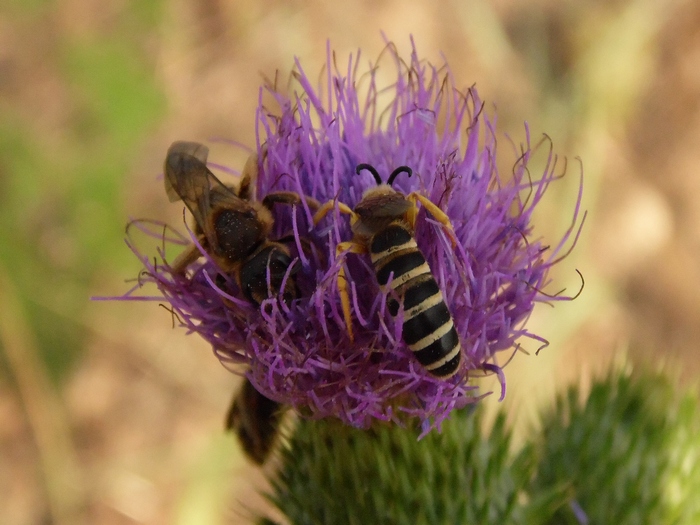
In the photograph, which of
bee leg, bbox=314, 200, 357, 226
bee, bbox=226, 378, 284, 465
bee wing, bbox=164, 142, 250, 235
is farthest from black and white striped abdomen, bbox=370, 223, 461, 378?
bee, bbox=226, 378, 284, 465

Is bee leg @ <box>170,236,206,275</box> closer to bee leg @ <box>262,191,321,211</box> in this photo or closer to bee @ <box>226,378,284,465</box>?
bee leg @ <box>262,191,321,211</box>

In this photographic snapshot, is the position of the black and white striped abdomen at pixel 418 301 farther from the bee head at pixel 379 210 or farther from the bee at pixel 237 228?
the bee at pixel 237 228

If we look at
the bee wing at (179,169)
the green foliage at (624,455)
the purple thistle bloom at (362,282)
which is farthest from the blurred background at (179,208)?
the bee wing at (179,169)

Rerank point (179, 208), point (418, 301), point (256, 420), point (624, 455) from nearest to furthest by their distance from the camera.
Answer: point (418, 301) < point (256, 420) < point (624, 455) < point (179, 208)

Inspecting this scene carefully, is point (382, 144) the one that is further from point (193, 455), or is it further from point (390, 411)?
point (193, 455)

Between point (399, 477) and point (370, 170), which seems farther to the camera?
point (399, 477)

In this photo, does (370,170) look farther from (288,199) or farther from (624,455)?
(624,455)

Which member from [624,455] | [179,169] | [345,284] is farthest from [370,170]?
[624,455]
